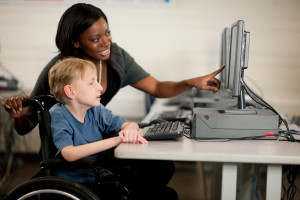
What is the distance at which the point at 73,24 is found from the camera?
5.67 feet

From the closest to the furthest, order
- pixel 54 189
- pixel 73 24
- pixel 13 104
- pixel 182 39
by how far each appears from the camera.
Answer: pixel 54 189 → pixel 13 104 → pixel 73 24 → pixel 182 39

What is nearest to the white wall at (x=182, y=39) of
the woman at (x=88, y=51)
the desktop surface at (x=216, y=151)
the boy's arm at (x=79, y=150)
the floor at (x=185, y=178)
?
the floor at (x=185, y=178)

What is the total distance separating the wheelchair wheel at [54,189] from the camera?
118 centimetres

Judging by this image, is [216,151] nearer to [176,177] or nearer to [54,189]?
[54,189]

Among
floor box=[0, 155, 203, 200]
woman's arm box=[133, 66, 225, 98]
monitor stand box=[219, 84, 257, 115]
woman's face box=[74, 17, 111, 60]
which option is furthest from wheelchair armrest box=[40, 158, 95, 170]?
floor box=[0, 155, 203, 200]

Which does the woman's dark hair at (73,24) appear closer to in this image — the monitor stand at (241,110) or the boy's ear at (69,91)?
the boy's ear at (69,91)

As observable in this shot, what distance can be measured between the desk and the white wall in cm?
207

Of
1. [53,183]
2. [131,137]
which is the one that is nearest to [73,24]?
[131,137]

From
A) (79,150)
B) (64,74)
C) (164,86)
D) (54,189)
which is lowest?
(54,189)

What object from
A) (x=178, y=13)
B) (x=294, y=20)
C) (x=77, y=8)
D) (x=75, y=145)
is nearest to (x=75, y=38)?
(x=77, y=8)

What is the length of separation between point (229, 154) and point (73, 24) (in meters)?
0.98

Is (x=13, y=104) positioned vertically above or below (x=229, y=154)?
above

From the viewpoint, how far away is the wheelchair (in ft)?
3.88

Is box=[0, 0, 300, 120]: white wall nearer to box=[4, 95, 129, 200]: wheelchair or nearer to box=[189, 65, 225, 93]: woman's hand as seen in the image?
box=[189, 65, 225, 93]: woman's hand
